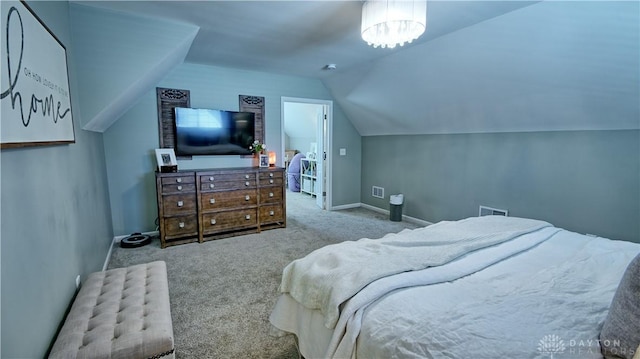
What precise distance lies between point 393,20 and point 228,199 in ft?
9.59

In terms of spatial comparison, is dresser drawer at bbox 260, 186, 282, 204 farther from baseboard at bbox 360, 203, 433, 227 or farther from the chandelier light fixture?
the chandelier light fixture

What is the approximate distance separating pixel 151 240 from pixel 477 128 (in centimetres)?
448

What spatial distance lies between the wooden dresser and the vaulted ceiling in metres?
1.06

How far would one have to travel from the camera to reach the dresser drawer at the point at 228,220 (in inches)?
149

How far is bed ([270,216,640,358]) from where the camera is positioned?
3.07 ft

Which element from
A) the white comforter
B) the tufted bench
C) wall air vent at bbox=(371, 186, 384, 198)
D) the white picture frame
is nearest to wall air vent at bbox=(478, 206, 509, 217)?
the white comforter

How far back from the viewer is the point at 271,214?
4258mm

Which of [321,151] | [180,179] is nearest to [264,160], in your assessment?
[180,179]

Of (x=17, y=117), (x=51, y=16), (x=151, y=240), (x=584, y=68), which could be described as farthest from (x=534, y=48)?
(x=151, y=240)

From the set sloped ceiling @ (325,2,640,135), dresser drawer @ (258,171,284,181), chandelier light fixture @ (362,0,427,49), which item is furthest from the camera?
dresser drawer @ (258,171,284,181)

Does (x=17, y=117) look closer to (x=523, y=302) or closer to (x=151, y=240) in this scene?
(x=523, y=302)

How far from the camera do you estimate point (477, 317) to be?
1069 mm

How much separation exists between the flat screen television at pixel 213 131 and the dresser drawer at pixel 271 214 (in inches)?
37.1

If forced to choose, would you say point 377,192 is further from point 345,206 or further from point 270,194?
point 270,194
